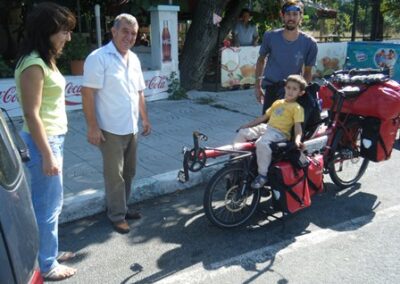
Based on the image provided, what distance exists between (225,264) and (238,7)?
7.88 meters

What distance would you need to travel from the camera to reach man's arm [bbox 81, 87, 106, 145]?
343 centimetres

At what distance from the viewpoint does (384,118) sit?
A: 15.0 ft

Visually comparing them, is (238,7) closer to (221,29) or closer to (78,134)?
(221,29)

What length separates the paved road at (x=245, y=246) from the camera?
11.0 feet

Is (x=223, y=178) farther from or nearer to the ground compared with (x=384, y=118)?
nearer to the ground

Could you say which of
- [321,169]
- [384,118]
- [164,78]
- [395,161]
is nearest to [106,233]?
[321,169]

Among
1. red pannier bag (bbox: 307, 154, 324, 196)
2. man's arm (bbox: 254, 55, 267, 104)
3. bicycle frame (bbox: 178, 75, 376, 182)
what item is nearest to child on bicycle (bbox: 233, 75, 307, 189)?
bicycle frame (bbox: 178, 75, 376, 182)

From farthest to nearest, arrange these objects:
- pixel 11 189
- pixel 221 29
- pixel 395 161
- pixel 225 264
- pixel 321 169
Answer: pixel 221 29 → pixel 395 161 → pixel 321 169 → pixel 225 264 → pixel 11 189

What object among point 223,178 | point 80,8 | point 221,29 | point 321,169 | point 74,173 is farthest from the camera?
point 80,8

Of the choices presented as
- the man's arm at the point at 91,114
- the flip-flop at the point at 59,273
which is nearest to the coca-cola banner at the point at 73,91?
the man's arm at the point at 91,114

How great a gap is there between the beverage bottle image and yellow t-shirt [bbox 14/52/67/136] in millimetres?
6112

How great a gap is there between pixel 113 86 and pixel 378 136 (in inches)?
110

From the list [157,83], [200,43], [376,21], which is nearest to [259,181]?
[157,83]

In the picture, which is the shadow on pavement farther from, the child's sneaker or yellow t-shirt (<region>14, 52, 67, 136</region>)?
yellow t-shirt (<region>14, 52, 67, 136</region>)
